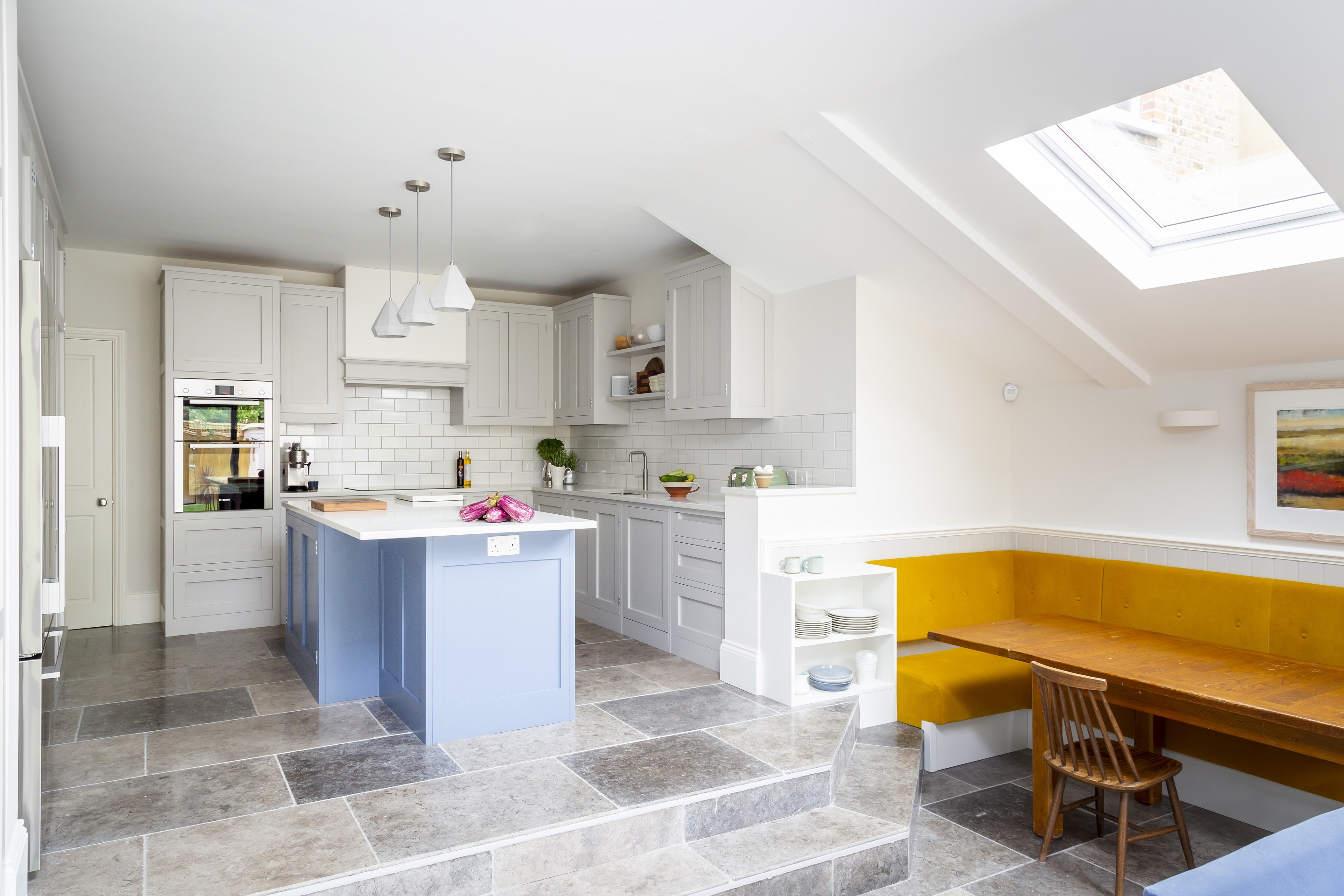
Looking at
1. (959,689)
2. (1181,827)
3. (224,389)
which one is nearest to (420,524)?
(959,689)

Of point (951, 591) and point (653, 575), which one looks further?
point (653, 575)

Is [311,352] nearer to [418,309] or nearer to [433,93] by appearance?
[418,309]

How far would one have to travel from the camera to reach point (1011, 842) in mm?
3281

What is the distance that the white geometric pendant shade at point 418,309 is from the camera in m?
3.74

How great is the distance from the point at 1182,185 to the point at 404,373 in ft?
16.8

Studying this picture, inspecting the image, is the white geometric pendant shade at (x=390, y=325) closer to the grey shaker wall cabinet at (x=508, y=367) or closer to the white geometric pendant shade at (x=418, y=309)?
the white geometric pendant shade at (x=418, y=309)

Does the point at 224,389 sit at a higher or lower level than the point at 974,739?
higher

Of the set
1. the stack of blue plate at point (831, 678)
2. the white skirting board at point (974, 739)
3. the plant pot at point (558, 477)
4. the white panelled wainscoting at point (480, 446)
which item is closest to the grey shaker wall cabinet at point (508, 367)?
the white panelled wainscoting at point (480, 446)

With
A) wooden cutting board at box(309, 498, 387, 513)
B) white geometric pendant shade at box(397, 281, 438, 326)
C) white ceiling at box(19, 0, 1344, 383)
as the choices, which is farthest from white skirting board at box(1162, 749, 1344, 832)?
wooden cutting board at box(309, 498, 387, 513)

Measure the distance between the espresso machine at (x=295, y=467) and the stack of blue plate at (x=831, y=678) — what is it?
13.3 feet

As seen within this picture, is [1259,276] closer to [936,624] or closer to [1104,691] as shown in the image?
[1104,691]

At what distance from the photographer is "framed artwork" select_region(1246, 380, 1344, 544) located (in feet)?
11.7

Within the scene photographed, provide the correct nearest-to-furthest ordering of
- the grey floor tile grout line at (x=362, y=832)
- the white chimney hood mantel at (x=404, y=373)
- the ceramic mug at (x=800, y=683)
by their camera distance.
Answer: the grey floor tile grout line at (x=362, y=832) < the ceramic mug at (x=800, y=683) < the white chimney hood mantel at (x=404, y=373)

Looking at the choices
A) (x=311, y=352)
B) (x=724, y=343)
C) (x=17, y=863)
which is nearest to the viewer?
(x=17, y=863)
